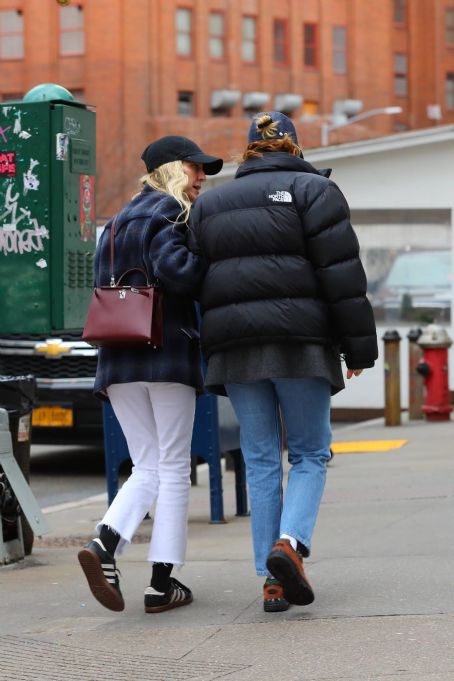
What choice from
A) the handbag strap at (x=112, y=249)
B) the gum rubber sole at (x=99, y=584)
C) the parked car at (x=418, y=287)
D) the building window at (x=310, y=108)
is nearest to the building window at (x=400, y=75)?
the building window at (x=310, y=108)

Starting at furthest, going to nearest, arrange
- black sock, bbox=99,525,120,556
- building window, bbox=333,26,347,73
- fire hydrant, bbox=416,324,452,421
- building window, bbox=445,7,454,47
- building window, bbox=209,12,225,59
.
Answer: building window, bbox=445,7,454,47
building window, bbox=333,26,347,73
building window, bbox=209,12,225,59
fire hydrant, bbox=416,324,452,421
black sock, bbox=99,525,120,556

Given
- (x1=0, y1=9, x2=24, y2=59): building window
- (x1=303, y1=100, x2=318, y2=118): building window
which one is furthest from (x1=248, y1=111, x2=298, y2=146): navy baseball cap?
(x1=303, y1=100, x2=318, y2=118): building window

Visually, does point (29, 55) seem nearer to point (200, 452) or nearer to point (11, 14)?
point (11, 14)

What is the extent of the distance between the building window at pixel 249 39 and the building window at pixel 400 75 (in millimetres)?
11395

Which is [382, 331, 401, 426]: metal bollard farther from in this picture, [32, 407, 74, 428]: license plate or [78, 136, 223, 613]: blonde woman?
[78, 136, 223, 613]: blonde woman

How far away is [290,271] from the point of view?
6.01m

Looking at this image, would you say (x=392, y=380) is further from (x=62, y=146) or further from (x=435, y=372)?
(x=62, y=146)

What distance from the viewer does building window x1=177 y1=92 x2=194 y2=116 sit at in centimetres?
7231

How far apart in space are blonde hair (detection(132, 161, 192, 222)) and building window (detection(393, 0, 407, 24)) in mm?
81048

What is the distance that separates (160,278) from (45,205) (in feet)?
10.2

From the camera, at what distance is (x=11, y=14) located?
71250 mm

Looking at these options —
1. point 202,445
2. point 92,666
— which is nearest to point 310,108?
point 202,445

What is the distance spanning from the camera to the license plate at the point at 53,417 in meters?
13.1

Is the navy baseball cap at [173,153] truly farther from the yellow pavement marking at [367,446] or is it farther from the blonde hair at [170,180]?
the yellow pavement marking at [367,446]
